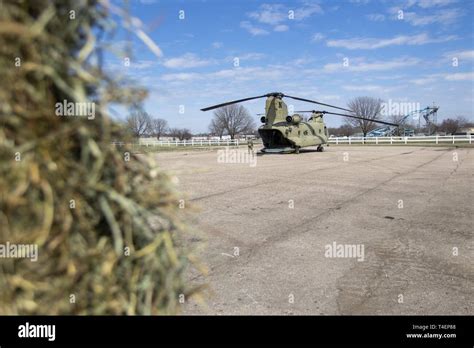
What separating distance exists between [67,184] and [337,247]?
→ 5.89 metres

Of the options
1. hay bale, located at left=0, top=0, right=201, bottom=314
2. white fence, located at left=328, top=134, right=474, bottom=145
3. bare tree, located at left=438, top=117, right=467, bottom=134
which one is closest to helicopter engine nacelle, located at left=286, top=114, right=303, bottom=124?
white fence, located at left=328, top=134, right=474, bottom=145

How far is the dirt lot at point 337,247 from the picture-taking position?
178 inches

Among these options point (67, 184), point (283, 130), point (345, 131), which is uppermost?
point (345, 131)

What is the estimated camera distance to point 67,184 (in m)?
1.50

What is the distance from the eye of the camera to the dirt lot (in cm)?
452

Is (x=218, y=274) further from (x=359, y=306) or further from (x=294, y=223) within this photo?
(x=294, y=223)

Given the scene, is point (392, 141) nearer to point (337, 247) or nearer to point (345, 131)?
point (345, 131)

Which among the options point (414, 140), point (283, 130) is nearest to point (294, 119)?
point (283, 130)

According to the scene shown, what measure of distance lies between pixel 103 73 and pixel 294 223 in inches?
287

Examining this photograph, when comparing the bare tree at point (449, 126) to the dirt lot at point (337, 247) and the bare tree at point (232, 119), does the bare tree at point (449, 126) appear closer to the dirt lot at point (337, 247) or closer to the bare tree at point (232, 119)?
the bare tree at point (232, 119)

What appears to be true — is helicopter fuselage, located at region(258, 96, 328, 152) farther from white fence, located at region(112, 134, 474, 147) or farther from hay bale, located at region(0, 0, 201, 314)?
hay bale, located at region(0, 0, 201, 314)

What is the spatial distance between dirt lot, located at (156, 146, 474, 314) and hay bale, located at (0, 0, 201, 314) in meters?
0.43

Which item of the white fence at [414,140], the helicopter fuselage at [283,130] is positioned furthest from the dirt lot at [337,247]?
the white fence at [414,140]
